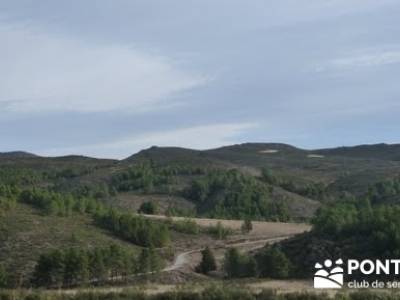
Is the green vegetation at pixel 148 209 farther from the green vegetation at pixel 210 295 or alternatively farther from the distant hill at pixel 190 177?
the green vegetation at pixel 210 295

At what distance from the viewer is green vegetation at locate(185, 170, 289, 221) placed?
8850cm

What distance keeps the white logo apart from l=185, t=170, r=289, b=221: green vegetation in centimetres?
4240

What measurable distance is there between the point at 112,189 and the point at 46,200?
36.2m

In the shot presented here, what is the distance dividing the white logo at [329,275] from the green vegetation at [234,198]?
42.4 metres

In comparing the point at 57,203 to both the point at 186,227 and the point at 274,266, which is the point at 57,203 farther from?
the point at 274,266

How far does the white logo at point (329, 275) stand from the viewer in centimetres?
3807

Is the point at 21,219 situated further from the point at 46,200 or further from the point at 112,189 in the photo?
the point at 112,189

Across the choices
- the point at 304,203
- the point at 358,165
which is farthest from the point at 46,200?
the point at 358,165

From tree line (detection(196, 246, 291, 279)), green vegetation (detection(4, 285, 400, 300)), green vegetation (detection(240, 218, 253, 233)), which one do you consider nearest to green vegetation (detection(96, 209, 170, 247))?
green vegetation (detection(240, 218, 253, 233))

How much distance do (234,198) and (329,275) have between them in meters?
53.6

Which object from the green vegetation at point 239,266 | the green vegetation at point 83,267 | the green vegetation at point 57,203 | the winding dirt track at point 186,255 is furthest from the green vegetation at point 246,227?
the green vegetation at point 83,267

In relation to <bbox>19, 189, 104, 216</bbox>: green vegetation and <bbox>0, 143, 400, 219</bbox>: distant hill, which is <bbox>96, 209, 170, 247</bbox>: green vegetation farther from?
<bbox>0, 143, 400, 219</bbox>: distant hill

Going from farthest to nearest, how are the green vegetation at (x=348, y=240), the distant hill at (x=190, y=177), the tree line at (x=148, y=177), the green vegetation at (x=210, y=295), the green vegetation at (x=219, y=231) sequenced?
1. the tree line at (x=148, y=177)
2. the distant hill at (x=190, y=177)
3. the green vegetation at (x=219, y=231)
4. the green vegetation at (x=348, y=240)
5. the green vegetation at (x=210, y=295)

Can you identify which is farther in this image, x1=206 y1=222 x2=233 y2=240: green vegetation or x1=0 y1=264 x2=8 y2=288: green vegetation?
x1=206 y1=222 x2=233 y2=240: green vegetation
